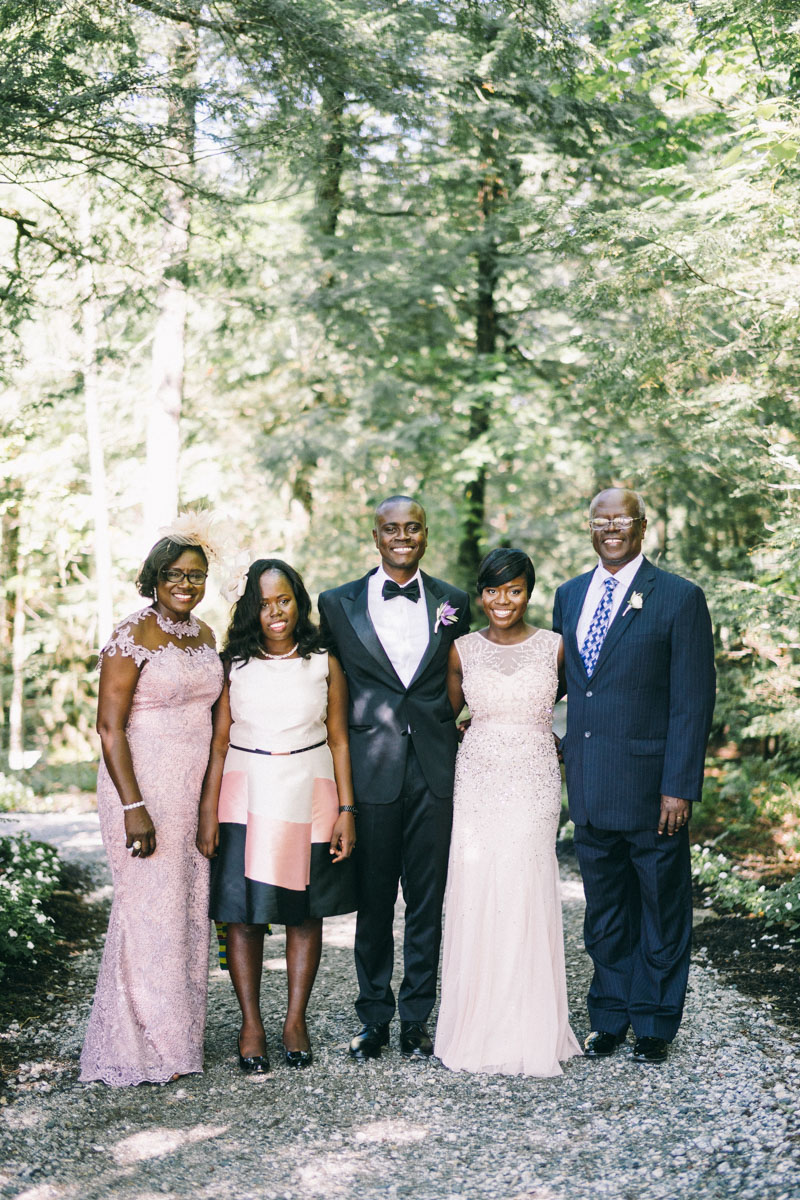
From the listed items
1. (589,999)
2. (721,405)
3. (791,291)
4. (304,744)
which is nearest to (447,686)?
(304,744)

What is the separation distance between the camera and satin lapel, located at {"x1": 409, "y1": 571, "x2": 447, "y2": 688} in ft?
14.0

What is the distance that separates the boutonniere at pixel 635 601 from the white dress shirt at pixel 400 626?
83 centimetres

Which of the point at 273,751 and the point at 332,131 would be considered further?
the point at 332,131

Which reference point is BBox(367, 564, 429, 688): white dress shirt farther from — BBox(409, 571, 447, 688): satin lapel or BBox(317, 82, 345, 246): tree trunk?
BBox(317, 82, 345, 246): tree trunk

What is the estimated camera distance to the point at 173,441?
10320mm

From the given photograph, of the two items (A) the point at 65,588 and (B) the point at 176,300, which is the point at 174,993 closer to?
(B) the point at 176,300

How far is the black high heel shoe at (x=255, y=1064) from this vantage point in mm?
4051

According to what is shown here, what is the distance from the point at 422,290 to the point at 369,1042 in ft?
26.5

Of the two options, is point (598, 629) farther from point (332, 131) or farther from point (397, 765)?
point (332, 131)

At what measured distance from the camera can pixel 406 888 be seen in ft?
14.2

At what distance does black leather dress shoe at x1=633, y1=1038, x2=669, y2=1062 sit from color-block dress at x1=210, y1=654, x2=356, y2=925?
1270mm

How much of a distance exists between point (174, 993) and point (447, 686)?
1614 millimetres

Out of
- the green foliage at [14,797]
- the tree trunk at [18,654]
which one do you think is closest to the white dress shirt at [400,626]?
the green foliage at [14,797]

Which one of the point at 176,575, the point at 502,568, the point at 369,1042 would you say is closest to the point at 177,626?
the point at 176,575
